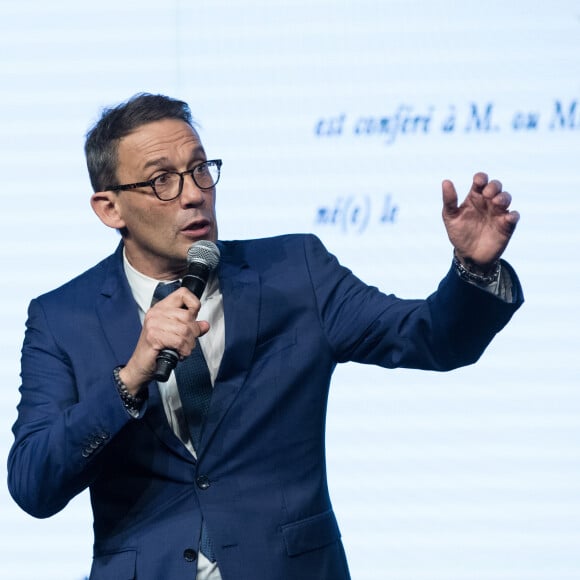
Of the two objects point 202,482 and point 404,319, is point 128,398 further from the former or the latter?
point 404,319

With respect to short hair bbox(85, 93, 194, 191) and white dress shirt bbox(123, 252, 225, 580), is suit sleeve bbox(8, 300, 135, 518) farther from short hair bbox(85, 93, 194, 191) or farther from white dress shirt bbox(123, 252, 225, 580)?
short hair bbox(85, 93, 194, 191)

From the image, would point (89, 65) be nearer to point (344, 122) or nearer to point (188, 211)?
point (344, 122)

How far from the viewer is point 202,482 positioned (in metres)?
2.08

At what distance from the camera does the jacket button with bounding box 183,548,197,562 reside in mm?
2025

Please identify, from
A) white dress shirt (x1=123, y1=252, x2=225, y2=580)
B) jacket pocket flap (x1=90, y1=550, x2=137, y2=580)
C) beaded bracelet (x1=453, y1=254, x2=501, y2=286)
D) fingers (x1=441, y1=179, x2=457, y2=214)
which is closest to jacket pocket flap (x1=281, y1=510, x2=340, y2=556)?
white dress shirt (x1=123, y1=252, x2=225, y2=580)

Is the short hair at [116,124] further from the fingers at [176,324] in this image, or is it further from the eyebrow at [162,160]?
the fingers at [176,324]

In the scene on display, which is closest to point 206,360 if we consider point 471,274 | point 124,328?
point 124,328

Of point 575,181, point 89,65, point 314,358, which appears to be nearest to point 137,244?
point 314,358

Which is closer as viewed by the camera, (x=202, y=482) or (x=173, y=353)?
(x=173, y=353)

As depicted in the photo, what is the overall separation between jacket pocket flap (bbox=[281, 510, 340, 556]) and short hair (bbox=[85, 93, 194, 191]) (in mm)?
897

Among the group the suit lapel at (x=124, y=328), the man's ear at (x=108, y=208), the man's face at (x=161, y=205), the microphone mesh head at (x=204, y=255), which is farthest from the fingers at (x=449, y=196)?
the man's ear at (x=108, y=208)

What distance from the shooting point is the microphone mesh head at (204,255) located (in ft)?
6.54

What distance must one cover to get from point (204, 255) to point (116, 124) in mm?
585

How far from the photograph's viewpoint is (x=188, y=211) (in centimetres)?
228
